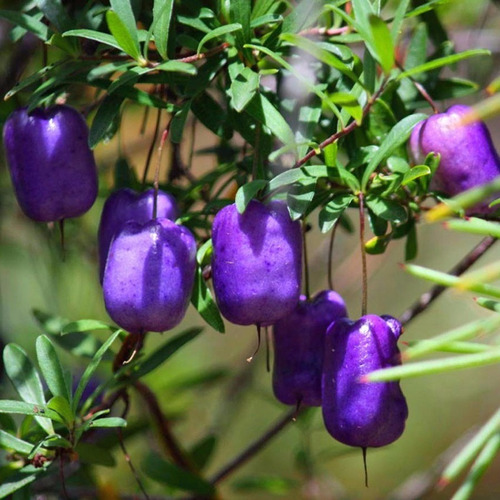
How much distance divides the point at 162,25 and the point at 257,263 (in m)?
0.19

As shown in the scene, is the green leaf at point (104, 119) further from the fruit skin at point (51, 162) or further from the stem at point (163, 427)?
the stem at point (163, 427)

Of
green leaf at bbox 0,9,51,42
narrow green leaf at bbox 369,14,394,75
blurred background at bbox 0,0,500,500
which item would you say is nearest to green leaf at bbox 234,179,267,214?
narrow green leaf at bbox 369,14,394,75

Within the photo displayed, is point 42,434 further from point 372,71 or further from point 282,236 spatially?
point 372,71

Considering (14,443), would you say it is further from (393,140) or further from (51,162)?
(393,140)

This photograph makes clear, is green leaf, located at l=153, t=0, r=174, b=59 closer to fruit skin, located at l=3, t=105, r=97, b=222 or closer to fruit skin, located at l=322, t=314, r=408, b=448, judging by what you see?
fruit skin, located at l=3, t=105, r=97, b=222

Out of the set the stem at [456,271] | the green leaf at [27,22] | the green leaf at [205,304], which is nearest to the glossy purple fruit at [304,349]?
the green leaf at [205,304]

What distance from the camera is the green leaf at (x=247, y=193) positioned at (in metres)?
0.58


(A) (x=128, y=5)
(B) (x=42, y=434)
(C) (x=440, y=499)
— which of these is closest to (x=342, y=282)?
(C) (x=440, y=499)

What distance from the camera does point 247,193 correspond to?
22.9 inches

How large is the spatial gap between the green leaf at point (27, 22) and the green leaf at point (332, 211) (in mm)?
264

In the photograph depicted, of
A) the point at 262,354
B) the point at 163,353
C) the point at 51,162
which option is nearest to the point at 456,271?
the point at 163,353

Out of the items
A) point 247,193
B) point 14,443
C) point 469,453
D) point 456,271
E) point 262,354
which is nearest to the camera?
point 469,453

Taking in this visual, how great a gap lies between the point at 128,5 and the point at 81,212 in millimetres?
170

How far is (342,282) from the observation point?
1445 mm
